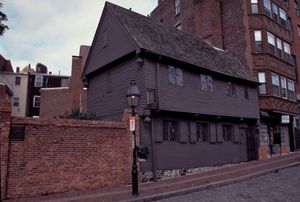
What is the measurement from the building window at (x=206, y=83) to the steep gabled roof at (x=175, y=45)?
58 centimetres

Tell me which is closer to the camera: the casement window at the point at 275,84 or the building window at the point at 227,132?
the building window at the point at 227,132

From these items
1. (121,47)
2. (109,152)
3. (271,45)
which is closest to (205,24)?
(271,45)

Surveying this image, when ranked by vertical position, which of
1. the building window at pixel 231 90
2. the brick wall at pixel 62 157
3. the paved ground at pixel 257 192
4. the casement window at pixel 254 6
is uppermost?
the casement window at pixel 254 6

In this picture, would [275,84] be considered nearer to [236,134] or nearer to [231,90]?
[231,90]

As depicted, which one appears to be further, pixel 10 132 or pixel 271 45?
pixel 271 45

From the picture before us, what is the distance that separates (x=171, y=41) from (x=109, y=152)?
28.1 ft

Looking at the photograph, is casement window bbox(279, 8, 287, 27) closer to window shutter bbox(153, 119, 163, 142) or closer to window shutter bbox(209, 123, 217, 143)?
window shutter bbox(209, 123, 217, 143)

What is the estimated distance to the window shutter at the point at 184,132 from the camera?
54.5ft

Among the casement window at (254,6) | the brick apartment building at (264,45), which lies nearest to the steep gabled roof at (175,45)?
the brick apartment building at (264,45)

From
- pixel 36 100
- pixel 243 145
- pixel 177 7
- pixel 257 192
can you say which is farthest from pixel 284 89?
pixel 36 100

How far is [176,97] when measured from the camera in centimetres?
1653

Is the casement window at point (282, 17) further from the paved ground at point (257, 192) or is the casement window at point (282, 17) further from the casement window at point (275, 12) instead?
the paved ground at point (257, 192)

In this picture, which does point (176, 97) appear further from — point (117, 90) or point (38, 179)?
point (38, 179)

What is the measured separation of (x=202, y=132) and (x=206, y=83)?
2.88 metres
